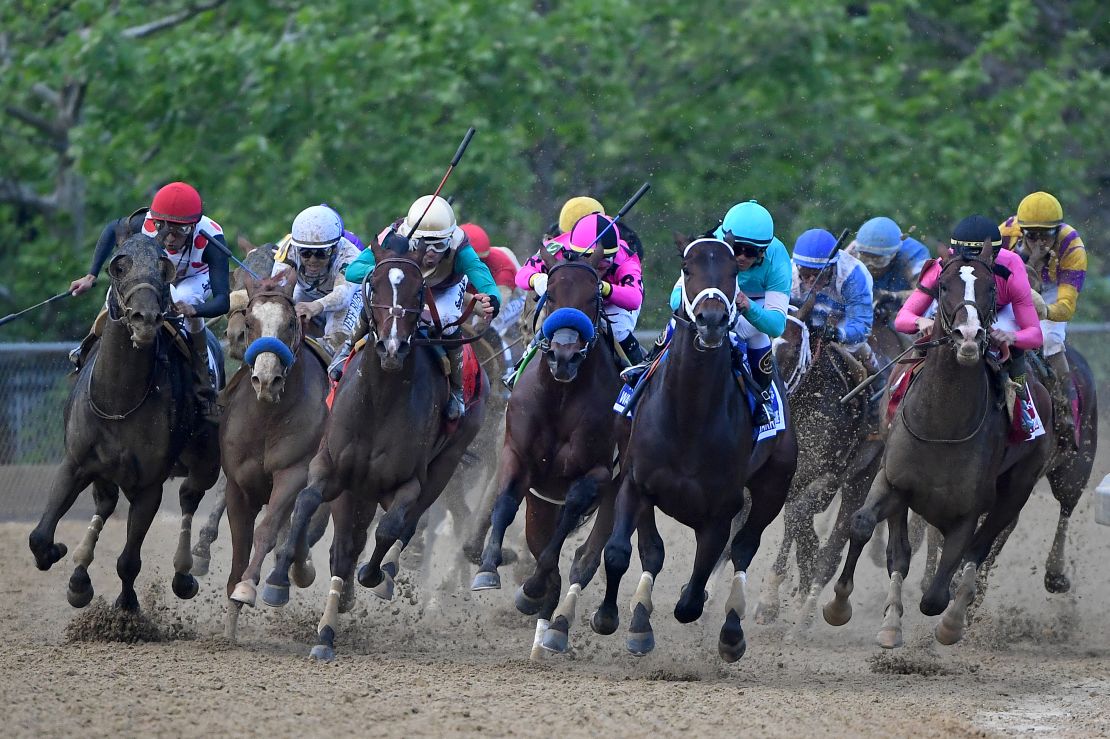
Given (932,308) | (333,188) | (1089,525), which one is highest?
(333,188)

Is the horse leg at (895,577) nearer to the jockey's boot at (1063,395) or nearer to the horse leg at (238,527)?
the jockey's boot at (1063,395)

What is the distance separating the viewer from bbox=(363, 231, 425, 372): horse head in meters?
9.17

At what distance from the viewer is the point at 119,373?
380 inches

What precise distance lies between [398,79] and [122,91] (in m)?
3.00

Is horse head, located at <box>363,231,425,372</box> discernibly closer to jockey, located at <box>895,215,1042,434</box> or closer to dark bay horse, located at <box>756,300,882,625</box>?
jockey, located at <box>895,215,1042,434</box>

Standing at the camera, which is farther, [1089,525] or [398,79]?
[398,79]

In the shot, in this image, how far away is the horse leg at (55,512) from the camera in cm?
962

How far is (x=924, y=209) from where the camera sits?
66.0ft

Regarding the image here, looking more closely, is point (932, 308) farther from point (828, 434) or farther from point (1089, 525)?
point (1089, 525)

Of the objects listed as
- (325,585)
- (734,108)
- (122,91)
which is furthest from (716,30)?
(325,585)

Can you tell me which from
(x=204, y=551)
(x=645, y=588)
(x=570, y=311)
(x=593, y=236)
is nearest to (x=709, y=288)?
(x=570, y=311)

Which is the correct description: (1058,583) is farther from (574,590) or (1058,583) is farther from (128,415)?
(128,415)

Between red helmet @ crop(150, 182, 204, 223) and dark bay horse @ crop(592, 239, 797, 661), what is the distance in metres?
2.87

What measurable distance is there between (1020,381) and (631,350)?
7.58 ft
